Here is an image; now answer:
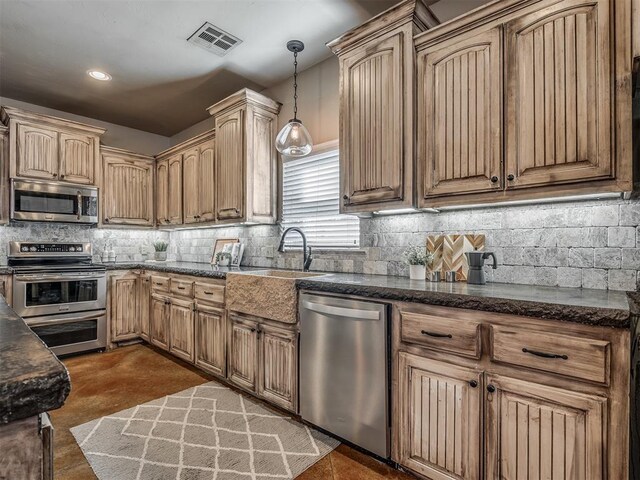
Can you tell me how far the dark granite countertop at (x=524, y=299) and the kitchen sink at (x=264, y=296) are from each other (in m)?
0.34

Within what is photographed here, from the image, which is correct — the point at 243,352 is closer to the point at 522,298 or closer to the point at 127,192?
the point at 522,298

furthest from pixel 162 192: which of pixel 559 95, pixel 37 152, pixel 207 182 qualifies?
pixel 559 95

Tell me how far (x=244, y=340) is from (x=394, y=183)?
1654 mm

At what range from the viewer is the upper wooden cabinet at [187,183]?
3.97m

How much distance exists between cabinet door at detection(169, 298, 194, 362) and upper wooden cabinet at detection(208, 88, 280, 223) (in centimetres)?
96

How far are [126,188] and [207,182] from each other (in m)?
1.49

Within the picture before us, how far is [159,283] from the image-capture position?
3.85 m

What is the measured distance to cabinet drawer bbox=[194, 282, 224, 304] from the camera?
9.82ft

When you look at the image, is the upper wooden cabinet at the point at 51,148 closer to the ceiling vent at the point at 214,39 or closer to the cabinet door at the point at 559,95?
the ceiling vent at the point at 214,39

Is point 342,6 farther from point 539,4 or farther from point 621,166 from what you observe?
point 621,166

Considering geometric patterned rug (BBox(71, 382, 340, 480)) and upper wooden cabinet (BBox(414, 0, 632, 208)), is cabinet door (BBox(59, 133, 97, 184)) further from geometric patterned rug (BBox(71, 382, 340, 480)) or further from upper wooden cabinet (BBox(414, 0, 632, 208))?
upper wooden cabinet (BBox(414, 0, 632, 208))

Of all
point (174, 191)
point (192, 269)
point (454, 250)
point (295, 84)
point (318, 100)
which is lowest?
point (192, 269)

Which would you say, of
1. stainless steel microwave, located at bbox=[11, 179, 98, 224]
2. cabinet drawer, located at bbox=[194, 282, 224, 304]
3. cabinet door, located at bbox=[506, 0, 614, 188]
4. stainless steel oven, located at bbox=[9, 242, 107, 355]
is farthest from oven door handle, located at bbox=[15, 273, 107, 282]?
cabinet door, located at bbox=[506, 0, 614, 188]

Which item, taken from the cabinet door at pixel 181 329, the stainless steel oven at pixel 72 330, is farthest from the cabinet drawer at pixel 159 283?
the stainless steel oven at pixel 72 330
